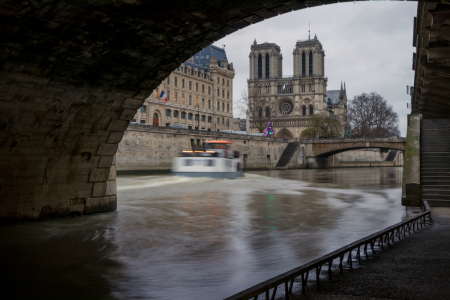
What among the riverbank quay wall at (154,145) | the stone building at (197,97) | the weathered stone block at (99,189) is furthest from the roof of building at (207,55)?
the weathered stone block at (99,189)

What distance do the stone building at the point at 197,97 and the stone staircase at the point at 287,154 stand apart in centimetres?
1491

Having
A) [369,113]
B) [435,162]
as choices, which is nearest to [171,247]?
[435,162]

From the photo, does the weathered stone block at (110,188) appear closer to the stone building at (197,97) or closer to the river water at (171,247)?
the river water at (171,247)

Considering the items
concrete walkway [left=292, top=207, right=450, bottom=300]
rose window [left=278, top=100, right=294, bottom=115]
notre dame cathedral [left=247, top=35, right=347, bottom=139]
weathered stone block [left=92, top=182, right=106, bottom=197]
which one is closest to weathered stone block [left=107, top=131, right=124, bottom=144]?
weathered stone block [left=92, top=182, right=106, bottom=197]

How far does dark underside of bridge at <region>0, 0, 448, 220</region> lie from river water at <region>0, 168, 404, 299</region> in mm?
1121

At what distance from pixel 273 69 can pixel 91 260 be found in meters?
108

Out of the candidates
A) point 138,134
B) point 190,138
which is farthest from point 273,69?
point 138,134

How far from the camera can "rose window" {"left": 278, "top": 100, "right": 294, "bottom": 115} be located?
111262mm

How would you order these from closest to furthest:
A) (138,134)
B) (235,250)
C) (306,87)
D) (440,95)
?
(235,250) < (440,95) < (138,134) < (306,87)

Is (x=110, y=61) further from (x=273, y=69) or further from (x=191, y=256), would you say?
(x=273, y=69)

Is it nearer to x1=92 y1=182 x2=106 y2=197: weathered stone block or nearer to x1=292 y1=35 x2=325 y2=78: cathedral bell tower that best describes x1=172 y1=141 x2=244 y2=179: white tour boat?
x1=92 y1=182 x2=106 y2=197: weathered stone block

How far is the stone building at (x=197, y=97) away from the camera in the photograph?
65312 millimetres

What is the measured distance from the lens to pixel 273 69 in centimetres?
11338

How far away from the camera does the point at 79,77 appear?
10781 millimetres
